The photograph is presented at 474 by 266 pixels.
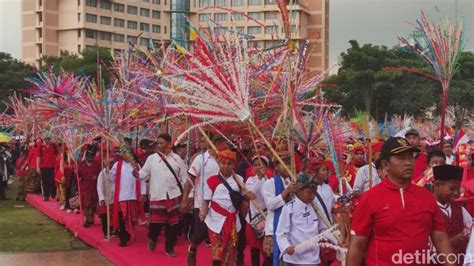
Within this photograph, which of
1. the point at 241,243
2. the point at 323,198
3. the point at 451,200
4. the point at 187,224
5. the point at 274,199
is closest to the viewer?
the point at 451,200

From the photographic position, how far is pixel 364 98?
1459 inches

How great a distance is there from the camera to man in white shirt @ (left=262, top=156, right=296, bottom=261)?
5633 mm

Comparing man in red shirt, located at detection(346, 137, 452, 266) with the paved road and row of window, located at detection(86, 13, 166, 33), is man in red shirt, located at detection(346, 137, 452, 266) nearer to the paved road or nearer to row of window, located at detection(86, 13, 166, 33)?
the paved road

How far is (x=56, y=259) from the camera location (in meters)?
9.51

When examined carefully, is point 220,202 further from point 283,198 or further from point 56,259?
point 56,259

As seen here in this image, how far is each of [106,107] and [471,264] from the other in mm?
7238

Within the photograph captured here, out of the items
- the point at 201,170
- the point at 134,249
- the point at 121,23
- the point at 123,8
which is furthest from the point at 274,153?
the point at 123,8

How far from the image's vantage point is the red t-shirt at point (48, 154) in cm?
1625

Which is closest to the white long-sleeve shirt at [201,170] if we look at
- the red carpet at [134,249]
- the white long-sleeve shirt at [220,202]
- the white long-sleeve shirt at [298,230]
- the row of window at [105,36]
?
the white long-sleeve shirt at [220,202]

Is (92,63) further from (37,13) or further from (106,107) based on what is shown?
(106,107)

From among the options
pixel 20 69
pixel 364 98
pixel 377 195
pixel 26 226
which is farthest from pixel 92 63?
pixel 377 195

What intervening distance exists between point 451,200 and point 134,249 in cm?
589

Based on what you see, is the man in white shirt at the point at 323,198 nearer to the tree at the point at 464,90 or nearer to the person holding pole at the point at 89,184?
the person holding pole at the point at 89,184

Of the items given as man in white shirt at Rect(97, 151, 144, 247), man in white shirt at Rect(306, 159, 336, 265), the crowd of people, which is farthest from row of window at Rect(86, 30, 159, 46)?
man in white shirt at Rect(306, 159, 336, 265)
